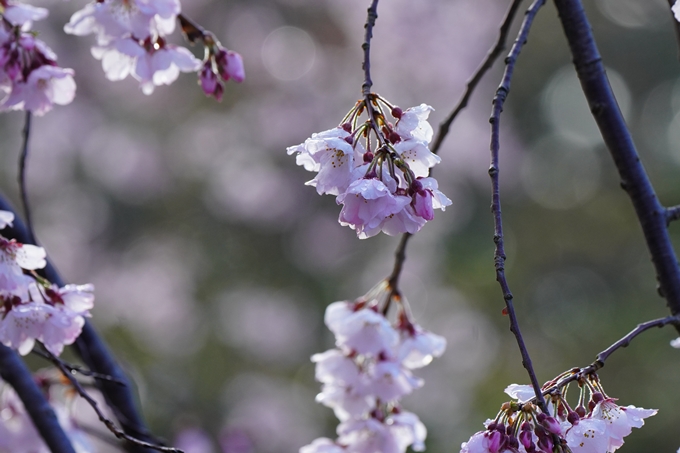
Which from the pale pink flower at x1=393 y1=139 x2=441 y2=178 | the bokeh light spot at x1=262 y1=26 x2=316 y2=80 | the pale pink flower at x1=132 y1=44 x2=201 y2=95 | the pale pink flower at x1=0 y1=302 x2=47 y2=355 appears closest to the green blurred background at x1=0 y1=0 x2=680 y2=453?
the bokeh light spot at x1=262 y1=26 x2=316 y2=80

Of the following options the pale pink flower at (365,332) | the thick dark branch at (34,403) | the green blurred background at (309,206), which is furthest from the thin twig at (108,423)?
the green blurred background at (309,206)

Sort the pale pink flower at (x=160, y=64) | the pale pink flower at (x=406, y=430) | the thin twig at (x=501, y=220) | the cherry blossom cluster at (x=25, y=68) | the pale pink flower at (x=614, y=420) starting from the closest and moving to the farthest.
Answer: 1. the thin twig at (x=501, y=220)
2. the pale pink flower at (x=614, y=420)
3. the cherry blossom cluster at (x=25, y=68)
4. the pale pink flower at (x=160, y=64)
5. the pale pink flower at (x=406, y=430)

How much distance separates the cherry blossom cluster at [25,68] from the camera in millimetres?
926

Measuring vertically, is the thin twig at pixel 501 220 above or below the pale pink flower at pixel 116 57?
below

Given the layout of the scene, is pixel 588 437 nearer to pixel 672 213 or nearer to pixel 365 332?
pixel 672 213

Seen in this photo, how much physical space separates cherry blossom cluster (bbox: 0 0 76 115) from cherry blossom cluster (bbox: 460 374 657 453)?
0.75 m

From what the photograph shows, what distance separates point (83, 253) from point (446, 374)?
255 cm

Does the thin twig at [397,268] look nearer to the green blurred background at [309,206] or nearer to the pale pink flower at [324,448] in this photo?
the pale pink flower at [324,448]

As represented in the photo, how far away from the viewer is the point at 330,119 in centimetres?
421

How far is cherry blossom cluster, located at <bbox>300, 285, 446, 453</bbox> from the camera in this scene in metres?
1.08

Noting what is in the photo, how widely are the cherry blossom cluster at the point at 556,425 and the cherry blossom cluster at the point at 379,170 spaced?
179mm

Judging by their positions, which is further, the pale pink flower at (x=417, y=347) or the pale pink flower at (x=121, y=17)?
the pale pink flower at (x=417, y=347)

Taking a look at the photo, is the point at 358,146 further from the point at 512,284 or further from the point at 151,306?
the point at 151,306

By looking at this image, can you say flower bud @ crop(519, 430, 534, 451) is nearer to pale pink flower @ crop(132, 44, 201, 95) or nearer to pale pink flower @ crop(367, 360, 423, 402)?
pale pink flower @ crop(367, 360, 423, 402)
